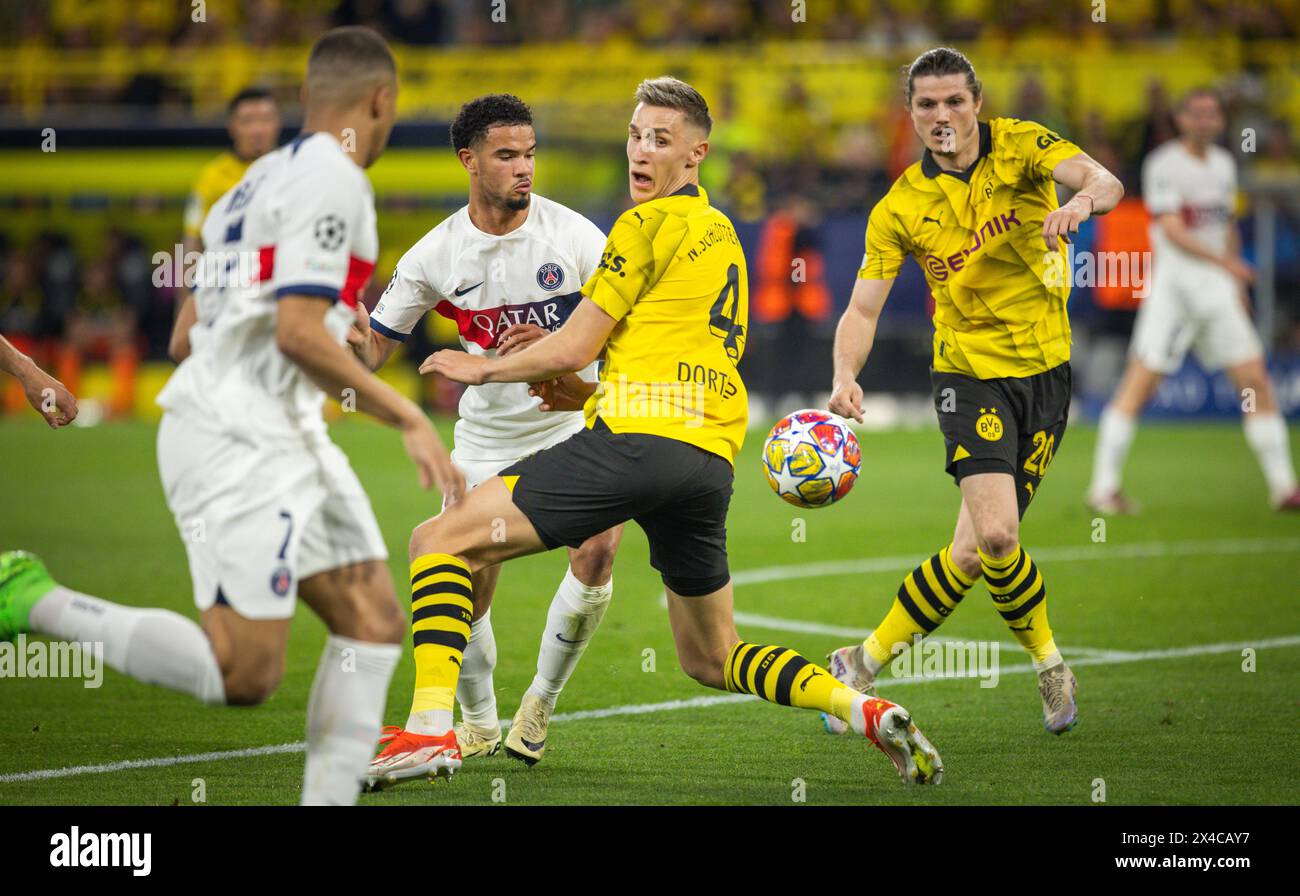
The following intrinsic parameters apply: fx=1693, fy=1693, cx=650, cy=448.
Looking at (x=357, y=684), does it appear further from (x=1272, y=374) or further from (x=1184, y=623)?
(x=1272, y=374)

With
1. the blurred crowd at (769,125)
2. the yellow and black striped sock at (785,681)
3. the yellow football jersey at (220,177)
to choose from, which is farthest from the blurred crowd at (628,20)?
the yellow and black striped sock at (785,681)

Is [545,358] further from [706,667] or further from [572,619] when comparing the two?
[572,619]

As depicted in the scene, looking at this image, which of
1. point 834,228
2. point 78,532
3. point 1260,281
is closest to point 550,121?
point 834,228

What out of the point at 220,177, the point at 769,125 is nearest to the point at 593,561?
the point at 220,177

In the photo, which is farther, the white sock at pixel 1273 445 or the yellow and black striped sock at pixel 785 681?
the white sock at pixel 1273 445

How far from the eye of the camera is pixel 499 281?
646cm

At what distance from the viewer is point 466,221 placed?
6.55 meters

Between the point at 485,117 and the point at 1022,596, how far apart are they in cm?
280

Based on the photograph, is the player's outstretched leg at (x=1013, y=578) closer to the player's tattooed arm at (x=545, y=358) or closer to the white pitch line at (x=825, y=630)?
the white pitch line at (x=825, y=630)

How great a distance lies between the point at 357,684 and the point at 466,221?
239cm

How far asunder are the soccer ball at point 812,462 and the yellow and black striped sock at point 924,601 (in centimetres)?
71

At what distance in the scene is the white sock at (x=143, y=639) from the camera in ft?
15.0

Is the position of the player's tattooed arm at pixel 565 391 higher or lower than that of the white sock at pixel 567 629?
higher

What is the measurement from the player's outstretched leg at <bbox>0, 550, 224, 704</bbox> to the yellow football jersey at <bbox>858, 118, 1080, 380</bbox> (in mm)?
3435
